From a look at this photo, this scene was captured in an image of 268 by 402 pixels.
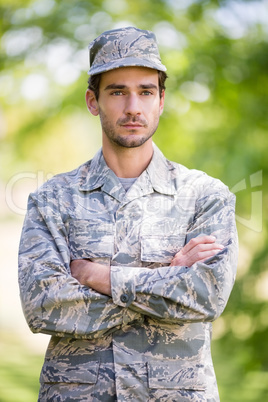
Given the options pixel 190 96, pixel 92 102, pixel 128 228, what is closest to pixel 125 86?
pixel 92 102

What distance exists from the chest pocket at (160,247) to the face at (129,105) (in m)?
0.38

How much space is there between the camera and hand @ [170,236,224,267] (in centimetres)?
255

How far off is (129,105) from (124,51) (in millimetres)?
234

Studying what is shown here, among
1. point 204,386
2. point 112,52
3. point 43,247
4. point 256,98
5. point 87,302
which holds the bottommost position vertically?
point 204,386

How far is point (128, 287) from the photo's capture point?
2.49 metres

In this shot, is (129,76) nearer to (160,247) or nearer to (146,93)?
(146,93)

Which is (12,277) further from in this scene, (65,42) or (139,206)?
(139,206)

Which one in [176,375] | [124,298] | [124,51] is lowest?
[176,375]

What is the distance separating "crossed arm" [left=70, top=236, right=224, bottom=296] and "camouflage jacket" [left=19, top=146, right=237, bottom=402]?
1.2 inches

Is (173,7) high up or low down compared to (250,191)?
up

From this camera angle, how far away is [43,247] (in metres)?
2.63

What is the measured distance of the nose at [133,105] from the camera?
2.65 meters

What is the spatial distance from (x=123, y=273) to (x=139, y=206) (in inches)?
13.0

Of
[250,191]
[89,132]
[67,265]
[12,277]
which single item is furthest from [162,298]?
[12,277]
